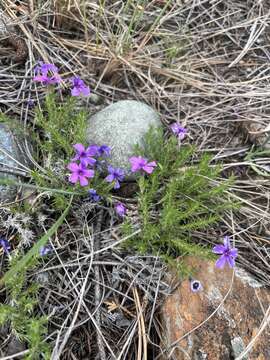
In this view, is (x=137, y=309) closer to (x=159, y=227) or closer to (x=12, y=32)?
(x=159, y=227)

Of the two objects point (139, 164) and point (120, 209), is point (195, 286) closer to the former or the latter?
point (120, 209)

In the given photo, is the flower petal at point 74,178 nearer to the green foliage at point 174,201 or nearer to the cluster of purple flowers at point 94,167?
the cluster of purple flowers at point 94,167

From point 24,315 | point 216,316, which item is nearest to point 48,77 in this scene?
point 24,315

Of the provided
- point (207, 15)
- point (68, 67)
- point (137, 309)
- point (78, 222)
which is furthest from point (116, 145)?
point (207, 15)

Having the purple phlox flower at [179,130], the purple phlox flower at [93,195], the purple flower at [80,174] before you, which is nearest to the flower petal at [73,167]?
the purple flower at [80,174]

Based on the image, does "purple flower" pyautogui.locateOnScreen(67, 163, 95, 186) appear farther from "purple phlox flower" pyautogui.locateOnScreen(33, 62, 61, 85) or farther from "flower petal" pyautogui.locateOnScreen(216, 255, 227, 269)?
"flower petal" pyautogui.locateOnScreen(216, 255, 227, 269)

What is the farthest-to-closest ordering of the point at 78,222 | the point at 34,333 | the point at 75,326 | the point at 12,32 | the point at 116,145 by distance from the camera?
the point at 12,32, the point at 116,145, the point at 78,222, the point at 75,326, the point at 34,333

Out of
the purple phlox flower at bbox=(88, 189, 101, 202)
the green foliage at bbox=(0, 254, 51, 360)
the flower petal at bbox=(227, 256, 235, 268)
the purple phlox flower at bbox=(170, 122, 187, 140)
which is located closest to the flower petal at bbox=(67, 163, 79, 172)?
the purple phlox flower at bbox=(88, 189, 101, 202)
